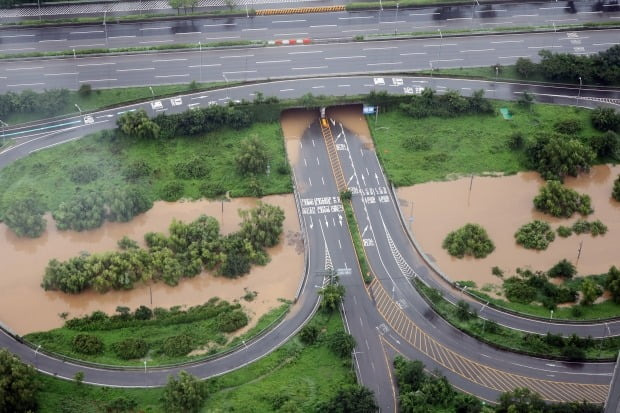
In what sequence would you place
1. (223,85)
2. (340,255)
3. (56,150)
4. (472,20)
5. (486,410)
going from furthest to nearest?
(472,20) → (223,85) → (56,150) → (340,255) → (486,410)

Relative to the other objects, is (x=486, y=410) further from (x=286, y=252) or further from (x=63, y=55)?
(x=63, y=55)

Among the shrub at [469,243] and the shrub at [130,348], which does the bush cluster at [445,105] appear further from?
the shrub at [130,348]

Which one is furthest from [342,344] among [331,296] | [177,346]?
[177,346]

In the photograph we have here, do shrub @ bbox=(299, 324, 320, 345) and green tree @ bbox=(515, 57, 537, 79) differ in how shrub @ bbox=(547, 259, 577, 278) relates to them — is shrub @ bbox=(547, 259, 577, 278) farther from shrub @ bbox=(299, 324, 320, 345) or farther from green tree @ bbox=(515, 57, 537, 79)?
green tree @ bbox=(515, 57, 537, 79)

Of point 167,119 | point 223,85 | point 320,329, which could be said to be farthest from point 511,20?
point 320,329

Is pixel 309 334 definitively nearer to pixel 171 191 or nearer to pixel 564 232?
pixel 171 191

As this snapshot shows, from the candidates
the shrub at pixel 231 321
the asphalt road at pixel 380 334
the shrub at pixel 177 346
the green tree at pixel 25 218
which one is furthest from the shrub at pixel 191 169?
the shrub at pixel 177 346
